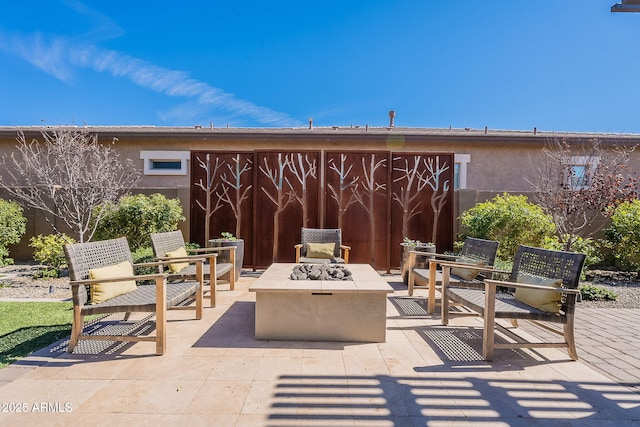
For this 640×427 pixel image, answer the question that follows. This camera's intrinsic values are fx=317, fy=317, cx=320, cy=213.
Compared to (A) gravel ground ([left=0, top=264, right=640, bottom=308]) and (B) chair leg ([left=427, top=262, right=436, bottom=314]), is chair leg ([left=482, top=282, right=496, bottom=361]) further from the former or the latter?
(A) gravel ground ([left=0, top=264, right=640, bottom=308])

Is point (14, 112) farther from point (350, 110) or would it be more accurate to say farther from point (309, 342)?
point (309, 342)

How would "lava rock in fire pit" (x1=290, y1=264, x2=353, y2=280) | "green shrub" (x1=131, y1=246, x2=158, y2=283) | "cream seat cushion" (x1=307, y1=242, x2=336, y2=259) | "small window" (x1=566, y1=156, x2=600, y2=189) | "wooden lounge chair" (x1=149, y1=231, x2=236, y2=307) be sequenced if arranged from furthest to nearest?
1. "small window" (x1=566, y1=156, x2=600, y2=189)
2. "cream seat cushion" (x1=307, y1=242, x2=336, y2=259)
3. "green shrub" (x1=131, y1=246, x2=158, y2=283)
4. "wooden lounge chair" (x1=149, y1=231, x2=236, y2=307)
5. "lava rock in fire pit" (x1=290, y1=264, x2=353, y2=280)

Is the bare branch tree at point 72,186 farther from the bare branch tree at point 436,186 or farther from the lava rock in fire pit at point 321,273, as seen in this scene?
→ the bare branch tree at point 436,186

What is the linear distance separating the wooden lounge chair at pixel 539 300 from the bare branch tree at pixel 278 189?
4.35 meters

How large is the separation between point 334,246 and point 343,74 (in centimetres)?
726

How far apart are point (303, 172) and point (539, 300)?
4.96 meters

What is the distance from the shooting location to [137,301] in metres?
3.10

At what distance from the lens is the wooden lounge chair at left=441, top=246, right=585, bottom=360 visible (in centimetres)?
298

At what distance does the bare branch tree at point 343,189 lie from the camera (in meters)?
7.00

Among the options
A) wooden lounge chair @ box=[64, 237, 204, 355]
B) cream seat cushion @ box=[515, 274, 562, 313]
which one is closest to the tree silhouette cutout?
wooden lounge chair @ box=[64, 237, 204, 355]

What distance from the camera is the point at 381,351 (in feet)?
10.4

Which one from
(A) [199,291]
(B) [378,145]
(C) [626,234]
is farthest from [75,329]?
(C) [626,234]

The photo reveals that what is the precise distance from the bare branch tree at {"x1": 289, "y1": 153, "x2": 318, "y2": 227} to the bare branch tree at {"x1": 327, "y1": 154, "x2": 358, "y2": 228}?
425 mm

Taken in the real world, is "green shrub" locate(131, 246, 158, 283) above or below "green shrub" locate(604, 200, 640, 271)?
below
